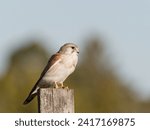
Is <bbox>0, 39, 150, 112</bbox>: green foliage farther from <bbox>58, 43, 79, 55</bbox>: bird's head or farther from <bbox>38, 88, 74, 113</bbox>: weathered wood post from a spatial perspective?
<bbox>38, 88, 74, 113</bbox>: weathered wood post

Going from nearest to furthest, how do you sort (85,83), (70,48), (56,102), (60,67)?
(56,102) < (70,48) < (60,67) < (85,83)

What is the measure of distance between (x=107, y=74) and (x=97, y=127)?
4159 centimetres

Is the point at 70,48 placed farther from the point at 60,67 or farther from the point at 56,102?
the point at 56,102

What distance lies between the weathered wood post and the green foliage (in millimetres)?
20298

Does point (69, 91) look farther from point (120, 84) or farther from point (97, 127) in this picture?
point (120, 84)

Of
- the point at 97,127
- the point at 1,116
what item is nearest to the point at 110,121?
the point at 97,127

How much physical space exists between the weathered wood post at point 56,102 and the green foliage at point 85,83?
20.3 meters

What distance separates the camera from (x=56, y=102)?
27.6 ft

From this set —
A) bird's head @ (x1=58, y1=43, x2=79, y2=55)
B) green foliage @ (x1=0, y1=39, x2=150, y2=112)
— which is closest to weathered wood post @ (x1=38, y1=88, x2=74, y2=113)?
bird's head @ (x1=58, y1=43, x2=79, y2=55)

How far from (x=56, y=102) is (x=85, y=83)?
131ft

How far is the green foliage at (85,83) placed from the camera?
33.3 meters

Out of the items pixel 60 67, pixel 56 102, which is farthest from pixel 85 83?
pixel 56 102

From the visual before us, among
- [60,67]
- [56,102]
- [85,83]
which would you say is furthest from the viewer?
[85,83]

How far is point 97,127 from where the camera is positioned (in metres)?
8.71
